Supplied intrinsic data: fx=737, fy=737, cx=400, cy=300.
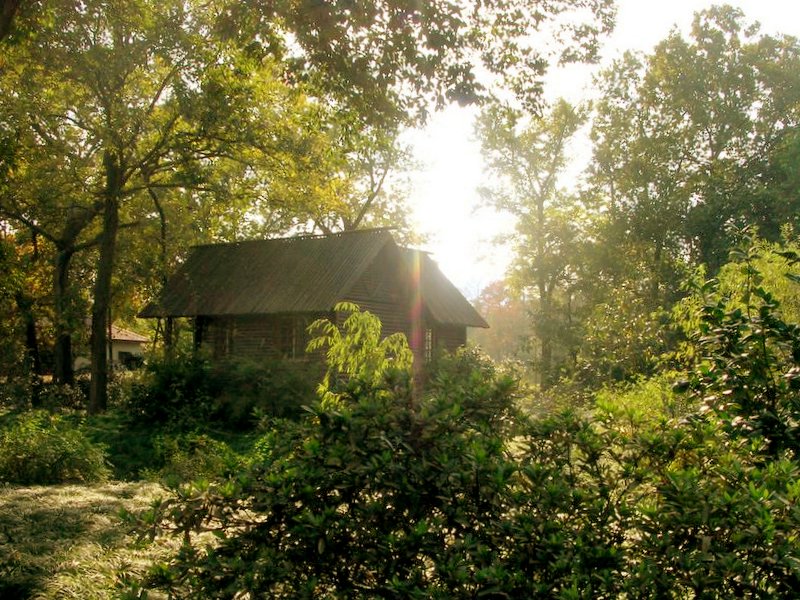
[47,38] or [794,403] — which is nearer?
[794,403]

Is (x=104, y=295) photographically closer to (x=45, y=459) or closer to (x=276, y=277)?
(x=276, y=277)

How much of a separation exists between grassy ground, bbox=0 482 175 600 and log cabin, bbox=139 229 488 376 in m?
15.6

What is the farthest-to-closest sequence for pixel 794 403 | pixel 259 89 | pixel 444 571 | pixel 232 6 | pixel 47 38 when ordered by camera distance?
pixel 259 89
pixel 47 38
pixel 232 6
pixel 794 403
pixel 444 571

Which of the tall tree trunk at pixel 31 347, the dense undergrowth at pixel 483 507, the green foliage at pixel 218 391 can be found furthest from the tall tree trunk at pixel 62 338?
the dense undergrowth at pixel 483 507

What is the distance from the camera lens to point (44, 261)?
35438 mm

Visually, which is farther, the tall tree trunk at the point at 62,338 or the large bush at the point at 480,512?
the tall tree trunk at the point at 62,338

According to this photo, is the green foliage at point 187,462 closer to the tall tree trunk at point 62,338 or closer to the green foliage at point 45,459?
the green foliage at point 45,459

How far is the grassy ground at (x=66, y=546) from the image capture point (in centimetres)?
488

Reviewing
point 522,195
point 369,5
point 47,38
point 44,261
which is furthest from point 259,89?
point 522,195

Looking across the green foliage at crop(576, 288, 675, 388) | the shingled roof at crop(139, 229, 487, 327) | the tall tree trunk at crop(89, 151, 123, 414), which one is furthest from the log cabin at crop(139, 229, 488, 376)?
the green foliage at crop(576, 288, 675, 388)

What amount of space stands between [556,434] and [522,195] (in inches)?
1657

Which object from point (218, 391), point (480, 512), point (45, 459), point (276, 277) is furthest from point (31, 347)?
point (480, 512)

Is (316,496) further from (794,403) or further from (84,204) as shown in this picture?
(84,204)

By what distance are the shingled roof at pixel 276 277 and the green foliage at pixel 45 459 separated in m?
12.6
